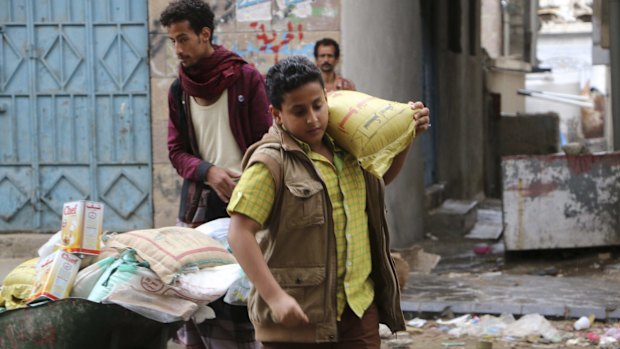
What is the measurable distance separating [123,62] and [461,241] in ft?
15.5

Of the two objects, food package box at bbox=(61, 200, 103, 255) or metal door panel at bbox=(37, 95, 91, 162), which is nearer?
food package box at bbox=(61, 200, 103, 255)

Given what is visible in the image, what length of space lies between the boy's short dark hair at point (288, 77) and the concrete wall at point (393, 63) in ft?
17.8

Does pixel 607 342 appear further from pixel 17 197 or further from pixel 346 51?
pixel 17 197

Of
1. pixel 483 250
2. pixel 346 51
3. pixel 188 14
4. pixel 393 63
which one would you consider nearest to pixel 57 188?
pixel 346 51

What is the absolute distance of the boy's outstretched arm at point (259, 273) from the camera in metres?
3.03

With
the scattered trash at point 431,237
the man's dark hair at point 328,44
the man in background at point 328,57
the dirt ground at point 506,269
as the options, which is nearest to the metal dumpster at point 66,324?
the dirt ground at point 506,269

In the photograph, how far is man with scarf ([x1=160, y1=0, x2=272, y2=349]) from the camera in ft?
14.8

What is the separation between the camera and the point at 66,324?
369cm

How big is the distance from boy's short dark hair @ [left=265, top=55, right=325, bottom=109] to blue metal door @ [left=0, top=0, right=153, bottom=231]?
596cm

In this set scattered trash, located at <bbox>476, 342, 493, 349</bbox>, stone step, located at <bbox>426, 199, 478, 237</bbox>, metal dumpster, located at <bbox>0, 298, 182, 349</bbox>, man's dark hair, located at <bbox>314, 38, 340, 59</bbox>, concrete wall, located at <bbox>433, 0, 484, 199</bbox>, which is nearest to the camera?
metal dumpster, located at <bbox>0, 298, 182, 349</bbox>

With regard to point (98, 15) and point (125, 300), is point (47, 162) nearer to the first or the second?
point (98, 15)

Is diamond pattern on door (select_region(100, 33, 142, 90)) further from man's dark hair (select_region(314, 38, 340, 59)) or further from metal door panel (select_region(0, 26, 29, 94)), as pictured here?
man's dark hair (select_region(314, 38, 340, 59))

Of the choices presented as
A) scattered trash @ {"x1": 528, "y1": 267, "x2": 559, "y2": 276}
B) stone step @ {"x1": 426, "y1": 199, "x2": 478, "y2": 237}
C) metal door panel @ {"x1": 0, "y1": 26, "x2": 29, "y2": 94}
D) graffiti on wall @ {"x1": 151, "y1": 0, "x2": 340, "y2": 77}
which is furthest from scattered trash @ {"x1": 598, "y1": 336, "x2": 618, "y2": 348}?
stone step @ {"x1": 426, "y1": 199, "x2": 478, "y2": 237}

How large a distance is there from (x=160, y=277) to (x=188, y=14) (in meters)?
1.27
